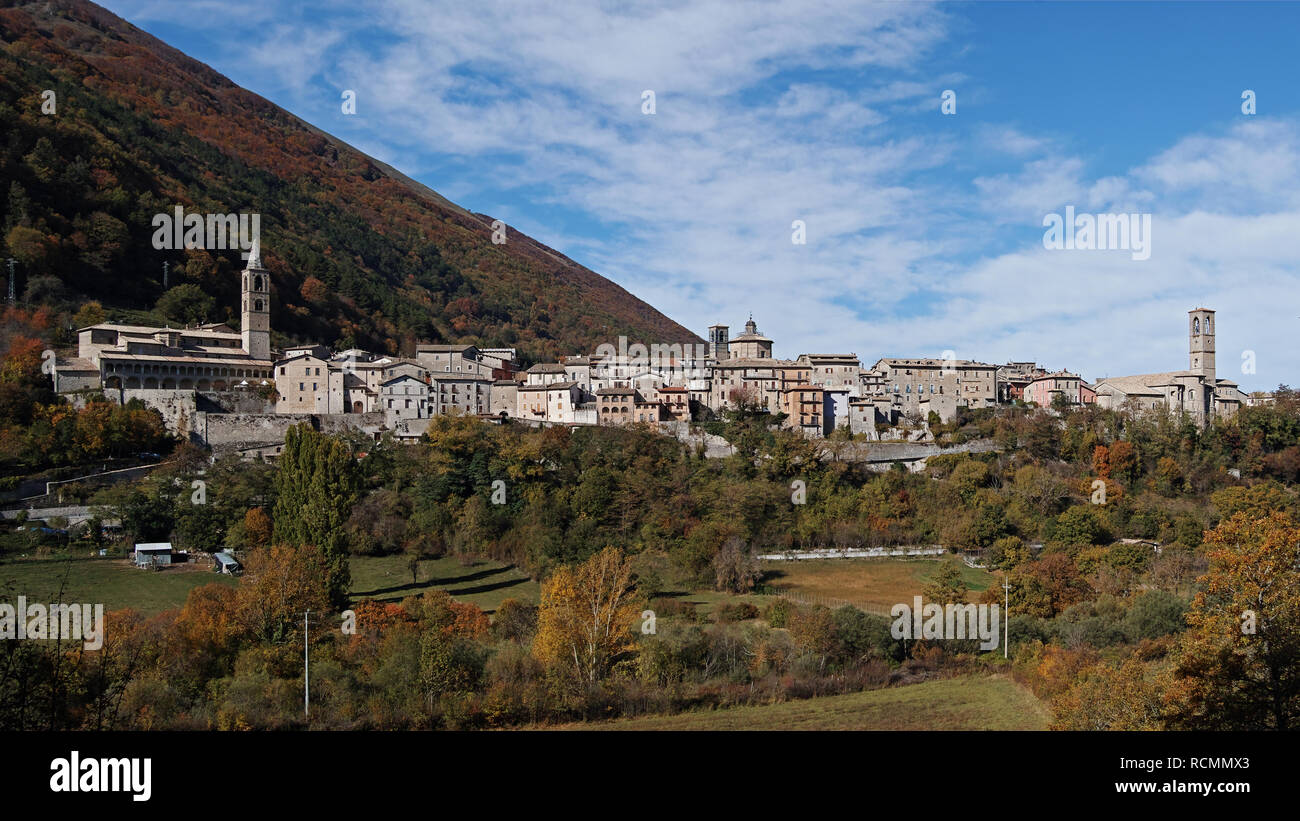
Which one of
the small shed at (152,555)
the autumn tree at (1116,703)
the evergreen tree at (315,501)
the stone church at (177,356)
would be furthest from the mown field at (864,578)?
the stone church at (177,356)

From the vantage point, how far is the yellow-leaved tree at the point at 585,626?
68.7 ft

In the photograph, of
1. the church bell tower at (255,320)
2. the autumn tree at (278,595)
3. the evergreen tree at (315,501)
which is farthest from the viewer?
the church bell tower at (255,320)

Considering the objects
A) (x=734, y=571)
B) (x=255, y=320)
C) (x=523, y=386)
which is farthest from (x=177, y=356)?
(x=734, y=571)

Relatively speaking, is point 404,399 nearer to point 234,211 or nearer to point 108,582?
point 108,582

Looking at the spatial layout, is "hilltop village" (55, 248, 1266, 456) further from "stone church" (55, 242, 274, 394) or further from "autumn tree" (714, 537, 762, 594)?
"autumn tree" (714, 537, 762, 594)

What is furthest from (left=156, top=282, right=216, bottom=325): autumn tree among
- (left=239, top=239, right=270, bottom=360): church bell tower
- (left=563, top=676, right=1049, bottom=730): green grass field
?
(left=563, top=676, right=1049, bottom=730): green grass field

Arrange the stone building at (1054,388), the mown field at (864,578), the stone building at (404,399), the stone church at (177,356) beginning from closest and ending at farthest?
the mown field at (864,578) < the stone church at (177,356) < the stone building at (404,399) < the stone building at (1054,388)

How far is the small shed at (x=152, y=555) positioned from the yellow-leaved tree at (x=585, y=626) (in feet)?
45.9

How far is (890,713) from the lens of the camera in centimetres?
2009

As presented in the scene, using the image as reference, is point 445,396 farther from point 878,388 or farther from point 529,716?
point 529,716

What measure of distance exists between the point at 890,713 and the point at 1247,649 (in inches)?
396

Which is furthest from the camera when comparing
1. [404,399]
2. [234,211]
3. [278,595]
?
[234,211]

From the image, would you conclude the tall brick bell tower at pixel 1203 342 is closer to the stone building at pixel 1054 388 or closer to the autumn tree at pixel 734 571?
the stone building at pixel 1054 388

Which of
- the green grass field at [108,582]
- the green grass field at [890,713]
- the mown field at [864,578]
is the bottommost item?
the green grass field at [890,713]
